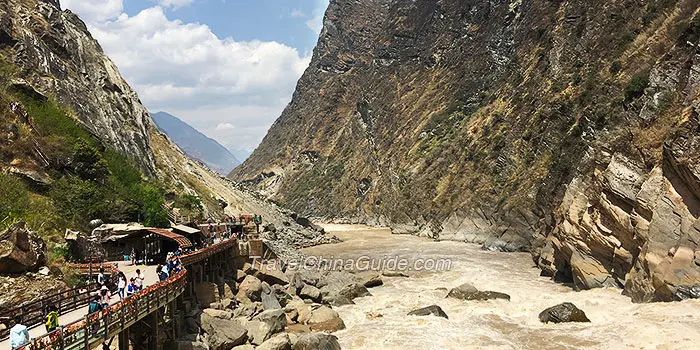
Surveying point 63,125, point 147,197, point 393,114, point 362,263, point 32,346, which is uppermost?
point 393,114

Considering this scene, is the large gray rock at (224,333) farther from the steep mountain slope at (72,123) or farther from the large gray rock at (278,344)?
the steep mountain slope at (72,123)

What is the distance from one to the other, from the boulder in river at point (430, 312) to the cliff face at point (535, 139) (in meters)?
11.8

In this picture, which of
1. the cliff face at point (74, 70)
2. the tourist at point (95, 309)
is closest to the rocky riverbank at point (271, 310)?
the tourist at point (95, 309)

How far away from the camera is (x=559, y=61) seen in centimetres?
7481

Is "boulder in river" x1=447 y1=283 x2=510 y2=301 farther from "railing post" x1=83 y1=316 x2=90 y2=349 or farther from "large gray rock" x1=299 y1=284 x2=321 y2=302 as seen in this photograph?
"railing post" x1=83 y1=316 x2=90 y2=349

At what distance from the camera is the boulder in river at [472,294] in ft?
108

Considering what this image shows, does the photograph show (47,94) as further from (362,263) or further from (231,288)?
(362,263)

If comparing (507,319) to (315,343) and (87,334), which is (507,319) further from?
(87,334)

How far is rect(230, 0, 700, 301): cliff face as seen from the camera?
97.8 feet

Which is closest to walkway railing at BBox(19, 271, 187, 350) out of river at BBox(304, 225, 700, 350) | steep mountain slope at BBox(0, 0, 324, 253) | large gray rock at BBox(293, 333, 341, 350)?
large gray rock at BBox(293, 333, 341, 350)

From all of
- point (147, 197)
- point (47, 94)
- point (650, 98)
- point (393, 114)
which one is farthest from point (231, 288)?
point (393, 114)

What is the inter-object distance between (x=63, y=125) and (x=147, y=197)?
987 cm

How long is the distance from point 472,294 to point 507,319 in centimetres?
503

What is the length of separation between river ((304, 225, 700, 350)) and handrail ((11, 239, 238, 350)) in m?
9.61
